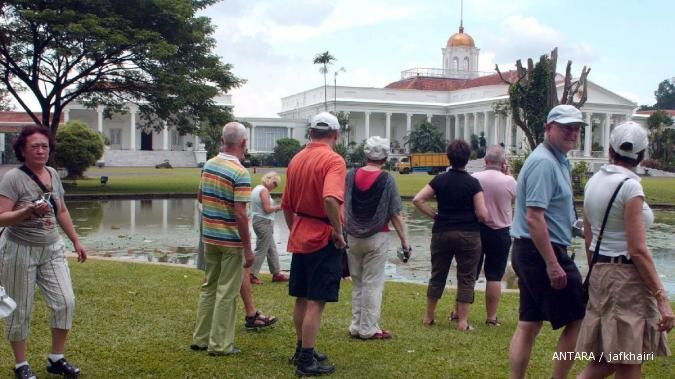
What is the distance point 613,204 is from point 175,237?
36.1ft

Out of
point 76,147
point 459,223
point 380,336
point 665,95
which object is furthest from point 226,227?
point 665,95

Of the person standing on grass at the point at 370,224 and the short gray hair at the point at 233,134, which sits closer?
the short gray hair at the point at 233,134

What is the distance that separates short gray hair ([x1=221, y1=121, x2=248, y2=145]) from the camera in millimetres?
4945

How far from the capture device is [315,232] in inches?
187

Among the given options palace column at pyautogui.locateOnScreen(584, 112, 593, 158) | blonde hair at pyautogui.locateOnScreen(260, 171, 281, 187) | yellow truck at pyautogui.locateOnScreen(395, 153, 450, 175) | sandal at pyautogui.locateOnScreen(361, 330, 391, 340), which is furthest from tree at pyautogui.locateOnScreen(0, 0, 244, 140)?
palace column at pyautogui.locateOnScreen(584, 112, 593, 158)

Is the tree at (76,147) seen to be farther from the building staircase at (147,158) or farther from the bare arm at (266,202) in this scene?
the building staircase at (147,158)

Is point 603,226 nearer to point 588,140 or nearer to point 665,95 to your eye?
point 588,140

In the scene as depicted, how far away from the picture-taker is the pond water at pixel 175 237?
33.9 feet

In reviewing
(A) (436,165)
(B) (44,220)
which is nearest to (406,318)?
(B) (44,220)

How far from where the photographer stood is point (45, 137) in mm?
4324

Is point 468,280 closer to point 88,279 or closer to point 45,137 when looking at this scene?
point 45,137

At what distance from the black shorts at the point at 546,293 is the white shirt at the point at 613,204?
1.23 feet

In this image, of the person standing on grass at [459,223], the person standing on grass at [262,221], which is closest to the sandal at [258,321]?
the person standing on grass at [459,223]

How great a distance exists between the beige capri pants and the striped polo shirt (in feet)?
3.44
